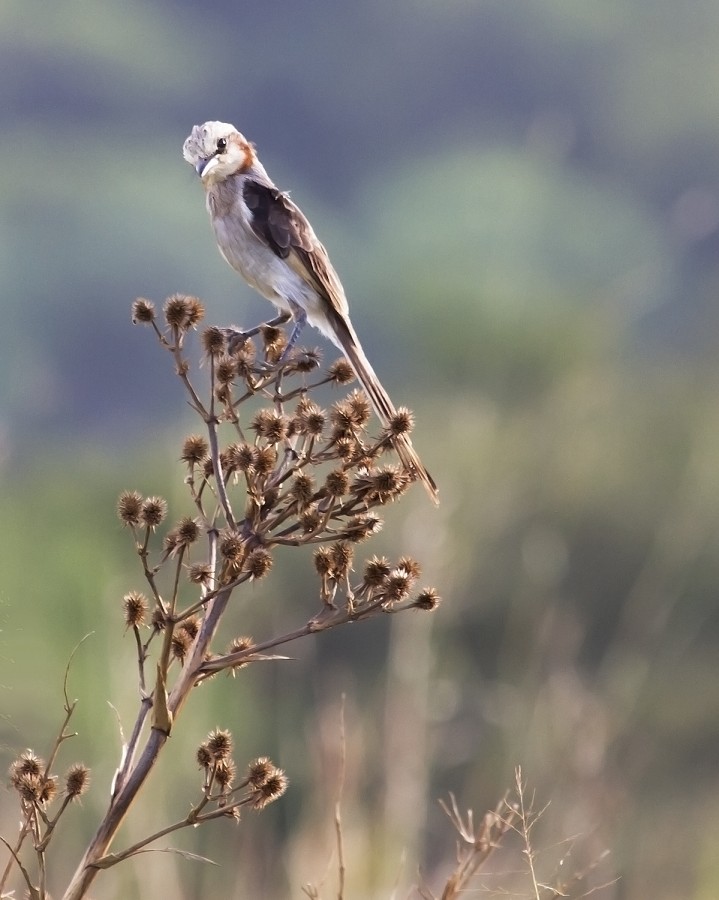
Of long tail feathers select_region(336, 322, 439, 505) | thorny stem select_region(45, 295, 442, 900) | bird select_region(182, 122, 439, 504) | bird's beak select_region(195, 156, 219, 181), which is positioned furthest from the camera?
bird's beak select_region(195, 156, 219, 181)

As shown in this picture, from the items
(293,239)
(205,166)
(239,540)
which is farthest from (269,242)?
(239,540)

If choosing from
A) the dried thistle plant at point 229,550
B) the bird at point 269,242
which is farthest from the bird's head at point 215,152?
the dried thistle plant at point 229,550

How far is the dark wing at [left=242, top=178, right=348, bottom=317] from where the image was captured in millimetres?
3783

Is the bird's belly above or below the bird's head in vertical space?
below

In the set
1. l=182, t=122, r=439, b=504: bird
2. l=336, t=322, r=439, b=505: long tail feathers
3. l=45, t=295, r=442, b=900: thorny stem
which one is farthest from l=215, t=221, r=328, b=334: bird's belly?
l=45, t=295, r=442, b=900: thorny stem

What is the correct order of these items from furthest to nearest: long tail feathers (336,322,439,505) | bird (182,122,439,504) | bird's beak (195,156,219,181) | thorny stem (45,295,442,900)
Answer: bird's beak (195,156,219,181), bird (182,122,439,504), long tail feathers (336,322,439,505), thorny stem (45,295,442,900)

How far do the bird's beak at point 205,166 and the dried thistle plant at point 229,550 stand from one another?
4.42 feet

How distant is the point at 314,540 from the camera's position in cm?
225

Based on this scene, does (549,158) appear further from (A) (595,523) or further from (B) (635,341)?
(B) (635,341)

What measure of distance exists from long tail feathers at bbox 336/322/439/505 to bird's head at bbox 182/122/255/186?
26.9 inches

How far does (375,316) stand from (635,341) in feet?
14.5

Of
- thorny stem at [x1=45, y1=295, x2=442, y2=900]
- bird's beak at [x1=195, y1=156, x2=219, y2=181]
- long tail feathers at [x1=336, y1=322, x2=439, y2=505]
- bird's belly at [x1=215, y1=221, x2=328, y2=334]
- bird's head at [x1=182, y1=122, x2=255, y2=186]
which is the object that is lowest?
thorny stem at [x1=45, y1=295, x2=442, y2=900]

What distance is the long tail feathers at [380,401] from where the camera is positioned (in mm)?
2550

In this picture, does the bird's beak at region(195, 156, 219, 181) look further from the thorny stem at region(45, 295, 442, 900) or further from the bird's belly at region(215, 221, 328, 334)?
the thorny stem at region(45, 295, 442, 900)
